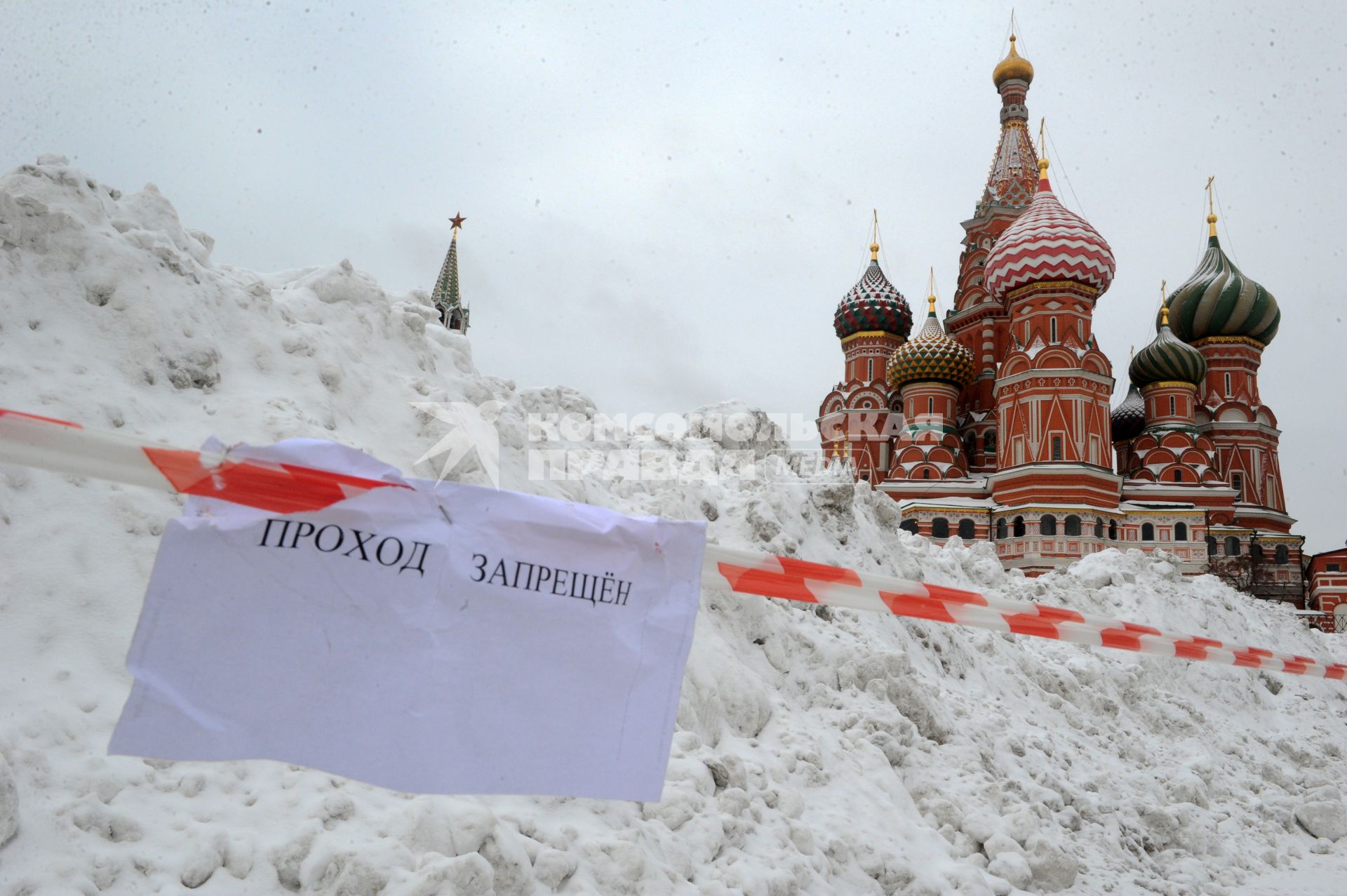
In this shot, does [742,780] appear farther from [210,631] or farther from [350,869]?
[210,631]

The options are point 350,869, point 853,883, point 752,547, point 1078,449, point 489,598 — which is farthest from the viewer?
point 1078,449

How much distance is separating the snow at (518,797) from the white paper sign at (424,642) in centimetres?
94

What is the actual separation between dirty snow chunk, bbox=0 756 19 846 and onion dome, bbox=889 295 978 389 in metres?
Answer: 35.9

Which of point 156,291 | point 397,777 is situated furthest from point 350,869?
point 156,291

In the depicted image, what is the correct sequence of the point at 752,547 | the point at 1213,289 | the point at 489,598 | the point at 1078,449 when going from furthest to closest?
the point at 1213,289 < the point at 1078,449 < the point at 752,547 < the point at 489,598

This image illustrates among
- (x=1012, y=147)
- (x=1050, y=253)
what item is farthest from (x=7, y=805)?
(x=1012, y=147)

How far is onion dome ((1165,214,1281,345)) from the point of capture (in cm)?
3831

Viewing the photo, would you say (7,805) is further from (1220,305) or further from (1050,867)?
(1220,305)

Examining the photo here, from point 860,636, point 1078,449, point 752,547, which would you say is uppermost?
point 1078,449

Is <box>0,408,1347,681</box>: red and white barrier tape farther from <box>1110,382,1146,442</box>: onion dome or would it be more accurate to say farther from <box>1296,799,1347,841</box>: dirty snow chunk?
<box>1110,382,1146,442</box>: onion dome

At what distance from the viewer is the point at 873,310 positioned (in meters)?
41.0

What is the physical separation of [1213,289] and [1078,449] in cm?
1406

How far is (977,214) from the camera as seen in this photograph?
3991 centimetres

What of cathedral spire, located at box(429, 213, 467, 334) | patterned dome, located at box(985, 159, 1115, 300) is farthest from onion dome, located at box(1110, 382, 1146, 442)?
cathedral spire, located at box(429, 213, 467, 334)
